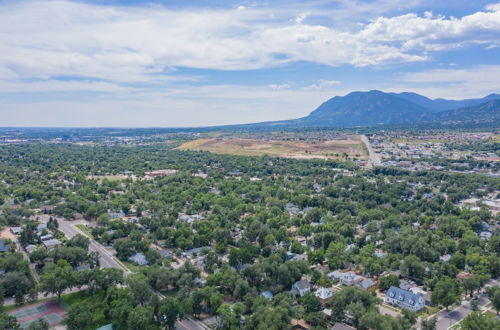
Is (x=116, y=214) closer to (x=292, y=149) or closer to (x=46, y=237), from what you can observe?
(x=46, y=237)

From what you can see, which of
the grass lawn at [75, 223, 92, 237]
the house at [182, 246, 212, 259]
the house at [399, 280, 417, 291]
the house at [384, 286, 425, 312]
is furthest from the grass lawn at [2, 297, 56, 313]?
the house at [399, 280, 417, 291]

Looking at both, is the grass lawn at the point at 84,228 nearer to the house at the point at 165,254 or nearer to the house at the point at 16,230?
the house at the point at 16,230

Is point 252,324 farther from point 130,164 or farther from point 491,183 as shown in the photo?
point 130,164

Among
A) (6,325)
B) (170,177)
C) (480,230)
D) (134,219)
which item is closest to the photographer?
(6,325)

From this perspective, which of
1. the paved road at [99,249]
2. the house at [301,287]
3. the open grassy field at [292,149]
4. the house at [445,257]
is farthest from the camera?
the open grassy field at [292,149]

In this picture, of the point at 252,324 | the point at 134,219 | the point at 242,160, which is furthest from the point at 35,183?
the point at 252,324

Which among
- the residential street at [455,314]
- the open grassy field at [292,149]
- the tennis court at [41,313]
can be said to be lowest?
the residential street at [455,314]

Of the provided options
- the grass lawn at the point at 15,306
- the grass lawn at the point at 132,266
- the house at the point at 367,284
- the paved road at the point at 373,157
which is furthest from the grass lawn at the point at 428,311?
the paved road at the point at 373,157

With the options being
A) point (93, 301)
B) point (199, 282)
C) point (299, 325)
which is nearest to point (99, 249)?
point (93, 301)
